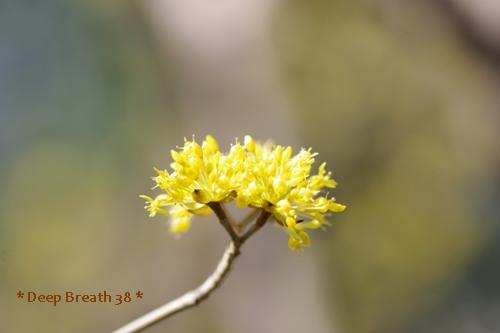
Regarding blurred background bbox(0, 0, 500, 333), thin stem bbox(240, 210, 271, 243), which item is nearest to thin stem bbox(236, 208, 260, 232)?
thin stem bbox(240, 210, 271, 243)

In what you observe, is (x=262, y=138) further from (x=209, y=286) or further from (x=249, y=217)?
(x=209, y=286)

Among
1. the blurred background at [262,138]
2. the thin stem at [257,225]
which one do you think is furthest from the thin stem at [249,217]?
the blurred background at [262,138]

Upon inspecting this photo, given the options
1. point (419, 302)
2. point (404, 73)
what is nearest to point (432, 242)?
point (419, 302)

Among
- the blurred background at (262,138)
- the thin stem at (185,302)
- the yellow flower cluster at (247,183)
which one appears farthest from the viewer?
the blurred background at (262,138)

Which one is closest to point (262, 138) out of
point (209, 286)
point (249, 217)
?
point (249, 217)

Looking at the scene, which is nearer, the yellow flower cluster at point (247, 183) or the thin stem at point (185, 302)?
the thin stem at point (185, 302)

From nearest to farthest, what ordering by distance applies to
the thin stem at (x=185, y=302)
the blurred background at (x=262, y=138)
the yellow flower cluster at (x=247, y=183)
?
the thin stem at (x=185, y=302) < the yellow flower cluster at (x=247, y=183) < the blurred background at (x=262, y=138)

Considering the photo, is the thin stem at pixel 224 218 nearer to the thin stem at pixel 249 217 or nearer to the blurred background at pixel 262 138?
the thin stem at pixel 249 217
